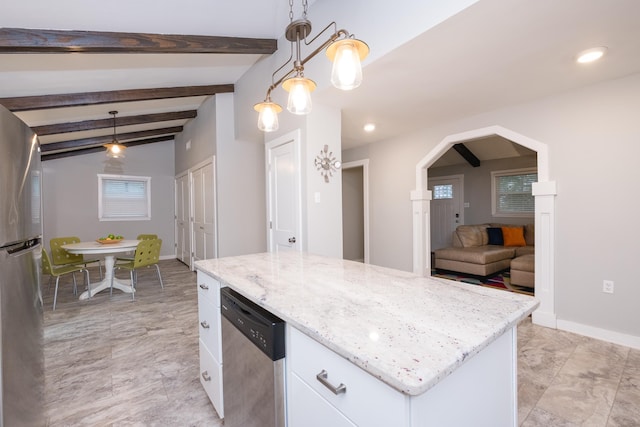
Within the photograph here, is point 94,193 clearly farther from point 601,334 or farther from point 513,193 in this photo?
point 513,193

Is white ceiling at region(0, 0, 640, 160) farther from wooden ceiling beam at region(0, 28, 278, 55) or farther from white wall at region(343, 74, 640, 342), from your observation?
white wall at region(343, 74, 640, 342)

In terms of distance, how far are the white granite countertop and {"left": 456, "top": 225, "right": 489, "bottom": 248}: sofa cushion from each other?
457 centimetres

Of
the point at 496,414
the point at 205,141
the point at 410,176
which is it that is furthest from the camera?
the point at 205,141

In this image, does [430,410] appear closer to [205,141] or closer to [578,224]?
[578,224]

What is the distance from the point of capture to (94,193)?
6383 mm

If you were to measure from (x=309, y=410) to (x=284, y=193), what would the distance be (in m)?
2.63

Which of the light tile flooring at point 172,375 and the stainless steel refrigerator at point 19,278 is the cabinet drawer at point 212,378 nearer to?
the light tile flooring at point 172,375

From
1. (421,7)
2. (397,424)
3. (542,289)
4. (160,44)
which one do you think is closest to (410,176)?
(542,289)

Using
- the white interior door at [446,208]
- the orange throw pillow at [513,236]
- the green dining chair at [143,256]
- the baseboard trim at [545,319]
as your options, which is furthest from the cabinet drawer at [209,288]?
the white interior door at [446,208]

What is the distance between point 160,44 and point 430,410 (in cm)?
315

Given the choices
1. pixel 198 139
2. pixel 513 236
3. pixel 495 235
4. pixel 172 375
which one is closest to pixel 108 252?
pixel 198 139

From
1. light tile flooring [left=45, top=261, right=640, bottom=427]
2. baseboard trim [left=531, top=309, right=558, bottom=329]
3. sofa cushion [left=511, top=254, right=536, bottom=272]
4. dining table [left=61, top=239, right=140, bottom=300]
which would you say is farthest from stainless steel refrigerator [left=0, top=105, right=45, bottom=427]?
sofa cushion [left=511, top=254, right=536, bottom=272]

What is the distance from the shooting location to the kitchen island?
68 centimetres

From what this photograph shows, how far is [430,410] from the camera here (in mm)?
698
